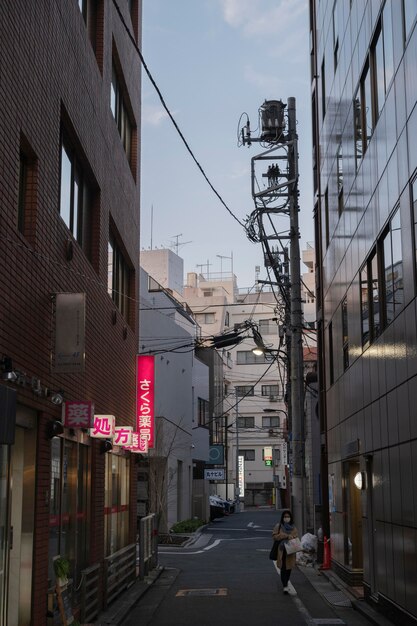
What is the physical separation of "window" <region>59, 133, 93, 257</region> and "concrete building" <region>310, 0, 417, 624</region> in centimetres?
534

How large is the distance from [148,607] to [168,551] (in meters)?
15.4

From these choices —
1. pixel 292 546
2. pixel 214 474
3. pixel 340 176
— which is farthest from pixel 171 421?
pixel 292 546

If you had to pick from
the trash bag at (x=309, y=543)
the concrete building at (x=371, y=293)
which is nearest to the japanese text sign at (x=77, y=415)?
the concrete building at (x=371, y=293)

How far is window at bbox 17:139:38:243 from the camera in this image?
10945 mm

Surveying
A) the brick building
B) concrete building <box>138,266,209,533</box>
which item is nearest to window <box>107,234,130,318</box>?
the brick building

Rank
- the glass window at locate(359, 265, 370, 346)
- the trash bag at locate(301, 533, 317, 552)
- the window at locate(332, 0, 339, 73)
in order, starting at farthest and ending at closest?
the trash bag at locate(301, 533, 317, 552) → the window at locate(332, 0, 339, 73) → the glass window at locate(359, 265, 370, 346)

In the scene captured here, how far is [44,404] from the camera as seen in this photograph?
11.5m

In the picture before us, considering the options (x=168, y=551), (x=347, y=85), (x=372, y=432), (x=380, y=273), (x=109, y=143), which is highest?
(x=347, y=85)

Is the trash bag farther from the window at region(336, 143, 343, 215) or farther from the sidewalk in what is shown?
the window at region(336, 143, 343, 215)

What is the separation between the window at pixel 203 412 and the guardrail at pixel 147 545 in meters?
28.5

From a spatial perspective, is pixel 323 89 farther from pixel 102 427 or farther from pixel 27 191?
pixel 27 191

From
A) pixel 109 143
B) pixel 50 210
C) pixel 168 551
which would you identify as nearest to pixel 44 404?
pixel 50 210

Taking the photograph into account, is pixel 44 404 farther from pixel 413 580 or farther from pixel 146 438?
pixel 146 438

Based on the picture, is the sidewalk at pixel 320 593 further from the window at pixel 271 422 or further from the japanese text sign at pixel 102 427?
the window at pixel 271 422
